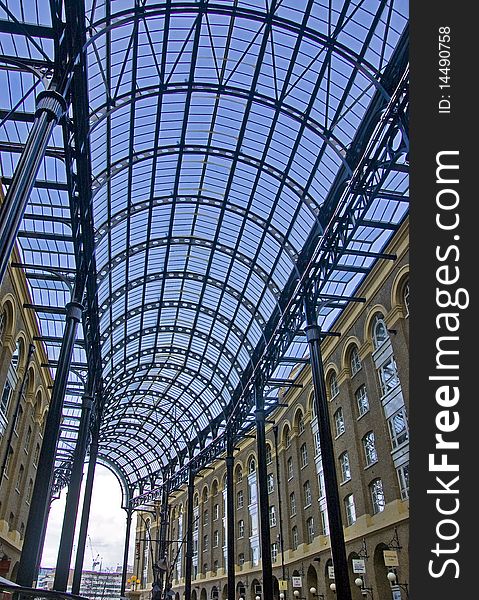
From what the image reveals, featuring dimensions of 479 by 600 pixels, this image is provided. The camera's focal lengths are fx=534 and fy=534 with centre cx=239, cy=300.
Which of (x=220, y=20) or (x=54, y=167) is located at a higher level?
(x=220, y=20)

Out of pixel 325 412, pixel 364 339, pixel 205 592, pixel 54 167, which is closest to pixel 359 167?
pixel 325 412

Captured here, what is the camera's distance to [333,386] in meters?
32.5

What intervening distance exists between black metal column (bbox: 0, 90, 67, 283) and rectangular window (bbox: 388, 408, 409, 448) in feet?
61.6

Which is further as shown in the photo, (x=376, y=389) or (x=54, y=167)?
(x=376, y=389)

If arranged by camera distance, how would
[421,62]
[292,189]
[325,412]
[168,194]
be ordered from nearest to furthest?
[421,62] < [325,412] < [292,189] < [168,194]

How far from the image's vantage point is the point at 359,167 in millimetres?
19000

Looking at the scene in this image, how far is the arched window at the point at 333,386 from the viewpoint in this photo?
31.9 meters

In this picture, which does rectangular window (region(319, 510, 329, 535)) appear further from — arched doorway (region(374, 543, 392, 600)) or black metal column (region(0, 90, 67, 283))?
black metal column (region(0, 90, 67, 283))

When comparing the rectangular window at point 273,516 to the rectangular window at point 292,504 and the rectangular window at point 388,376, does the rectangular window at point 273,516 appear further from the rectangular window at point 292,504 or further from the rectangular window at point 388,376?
the rectangular window at point 388,376

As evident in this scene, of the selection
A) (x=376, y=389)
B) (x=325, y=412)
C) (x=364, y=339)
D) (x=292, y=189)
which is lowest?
(x=325, y=412)

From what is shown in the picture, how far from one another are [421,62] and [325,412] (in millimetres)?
16362

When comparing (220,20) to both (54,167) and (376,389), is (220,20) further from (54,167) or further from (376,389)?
(376,389)

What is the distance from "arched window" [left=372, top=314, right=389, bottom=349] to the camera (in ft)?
87.6

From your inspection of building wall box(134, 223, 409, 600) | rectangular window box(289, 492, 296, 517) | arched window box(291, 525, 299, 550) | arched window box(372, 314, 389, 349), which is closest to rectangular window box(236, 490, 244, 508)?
building wall box(134, 223, 409, 600)
